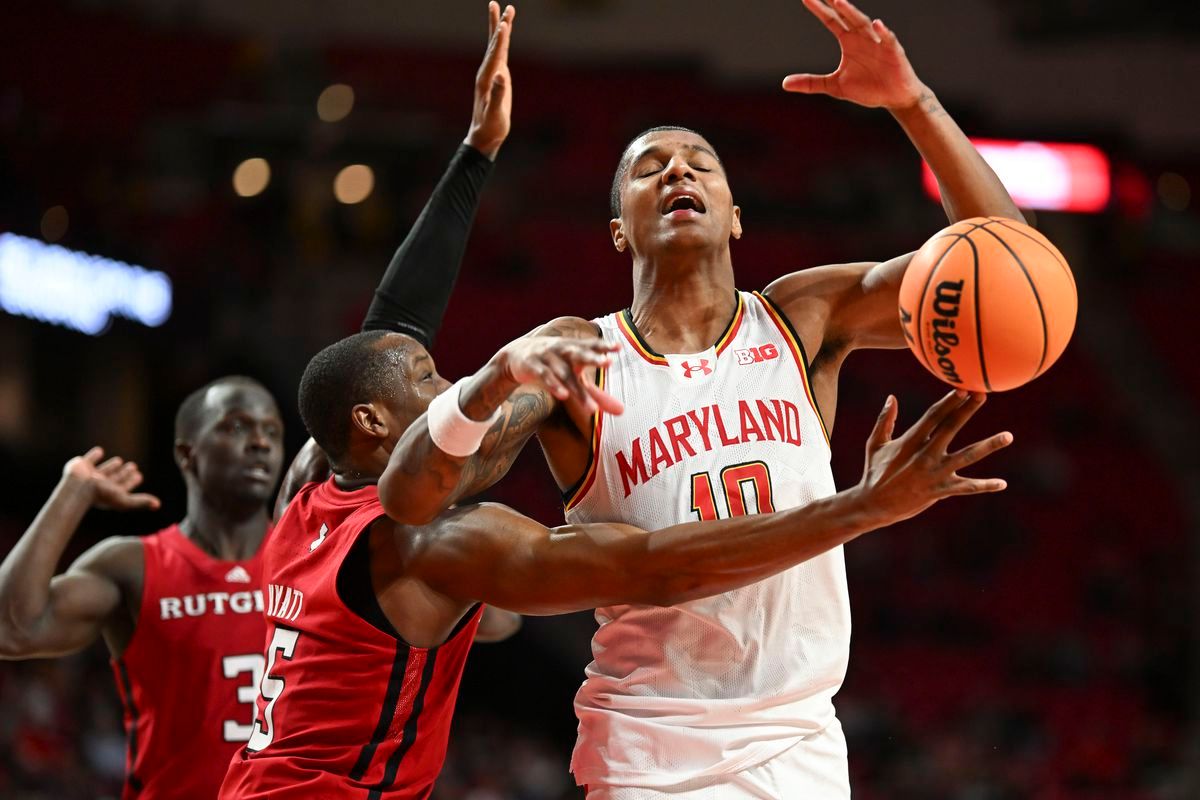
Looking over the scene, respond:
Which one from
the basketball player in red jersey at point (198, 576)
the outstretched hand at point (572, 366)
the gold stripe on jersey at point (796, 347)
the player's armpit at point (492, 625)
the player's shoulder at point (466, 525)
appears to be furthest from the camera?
the basketball player in red jersey at point (198, 576)

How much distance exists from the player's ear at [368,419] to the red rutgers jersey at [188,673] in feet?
4.53

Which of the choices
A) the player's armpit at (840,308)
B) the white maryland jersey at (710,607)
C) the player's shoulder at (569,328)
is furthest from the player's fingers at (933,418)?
the player's shoulder at (569,328)

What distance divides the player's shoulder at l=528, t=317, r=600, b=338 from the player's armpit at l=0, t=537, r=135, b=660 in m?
2.03

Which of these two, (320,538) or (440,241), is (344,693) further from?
(440,241)

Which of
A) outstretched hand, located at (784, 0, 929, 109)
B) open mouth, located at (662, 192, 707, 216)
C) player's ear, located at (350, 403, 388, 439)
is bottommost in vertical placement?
player's ear, located at (350, 403, 388, 439)

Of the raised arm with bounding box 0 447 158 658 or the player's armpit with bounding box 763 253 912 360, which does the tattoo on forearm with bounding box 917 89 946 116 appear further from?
the raised arm with bounding box 0 447 158 658

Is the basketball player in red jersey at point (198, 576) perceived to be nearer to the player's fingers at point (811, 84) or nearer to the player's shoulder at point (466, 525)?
the player's shoulder at point (466, 525)

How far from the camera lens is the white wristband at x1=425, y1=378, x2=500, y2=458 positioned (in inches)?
131

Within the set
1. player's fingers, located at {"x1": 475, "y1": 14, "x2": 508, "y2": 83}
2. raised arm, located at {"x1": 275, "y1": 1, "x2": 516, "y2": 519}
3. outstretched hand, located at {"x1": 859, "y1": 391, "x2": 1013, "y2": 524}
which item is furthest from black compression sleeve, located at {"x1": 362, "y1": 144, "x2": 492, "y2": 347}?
outstretched hand, located at {"x1": 859, "y1": 391, "x2": 1013, "y2": 524}

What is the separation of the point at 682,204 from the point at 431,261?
1168 mm

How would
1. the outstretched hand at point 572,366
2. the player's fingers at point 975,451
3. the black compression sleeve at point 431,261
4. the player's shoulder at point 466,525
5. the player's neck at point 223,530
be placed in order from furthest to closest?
the player's neck at point 223,530 → the black compression sleeve at point 431,261 → the player's shoulder at point 466,525 → the outstretched hand at point 572,366 → the player's fingers at point 975,451

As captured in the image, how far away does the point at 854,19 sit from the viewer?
3.78 metres

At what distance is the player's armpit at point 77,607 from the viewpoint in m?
4.62

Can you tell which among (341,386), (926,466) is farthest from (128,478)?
(926,466)
